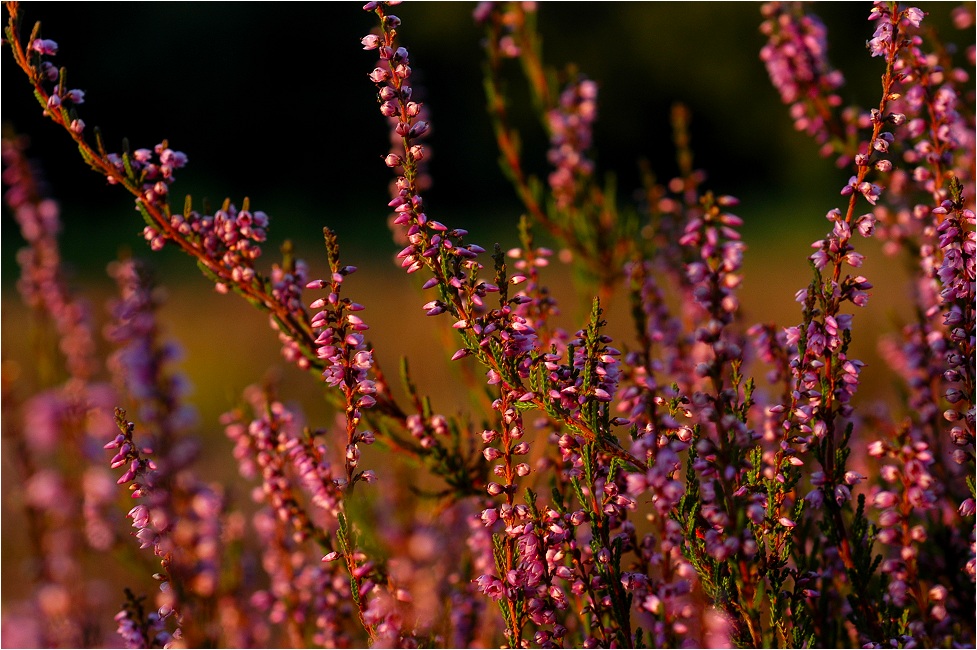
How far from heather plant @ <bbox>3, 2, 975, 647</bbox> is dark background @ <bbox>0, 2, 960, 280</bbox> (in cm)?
1981

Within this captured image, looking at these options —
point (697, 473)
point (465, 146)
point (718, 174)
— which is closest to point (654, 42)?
point (718, 174)

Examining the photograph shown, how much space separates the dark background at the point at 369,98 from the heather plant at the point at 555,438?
1981cm

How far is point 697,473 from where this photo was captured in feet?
5.93

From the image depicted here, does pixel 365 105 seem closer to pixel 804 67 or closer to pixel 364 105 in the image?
pixel 364 105

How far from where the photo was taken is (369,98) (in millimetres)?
25641

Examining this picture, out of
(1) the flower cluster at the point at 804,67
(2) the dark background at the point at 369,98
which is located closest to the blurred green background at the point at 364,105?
(2) the dark background at the point at 369,98

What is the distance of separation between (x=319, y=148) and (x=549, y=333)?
84.8 ft

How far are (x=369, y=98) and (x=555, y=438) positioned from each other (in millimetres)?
24746

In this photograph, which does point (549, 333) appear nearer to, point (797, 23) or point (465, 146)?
point (797, 23)

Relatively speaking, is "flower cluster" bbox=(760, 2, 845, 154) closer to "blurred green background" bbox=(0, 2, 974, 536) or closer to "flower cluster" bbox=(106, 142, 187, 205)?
"flower cluster" bbox=(106, 142, 187, 205)

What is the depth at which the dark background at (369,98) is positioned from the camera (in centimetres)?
2481

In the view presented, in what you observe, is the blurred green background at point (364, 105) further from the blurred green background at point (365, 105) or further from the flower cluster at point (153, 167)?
the flower cluster at point (153, 167)

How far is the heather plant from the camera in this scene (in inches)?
71.4

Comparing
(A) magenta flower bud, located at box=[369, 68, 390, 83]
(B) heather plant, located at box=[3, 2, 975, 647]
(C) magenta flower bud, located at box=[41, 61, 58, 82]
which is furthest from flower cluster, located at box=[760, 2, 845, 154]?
(C) magenta flower bud, located at box=[41, 61, 58, 82]
